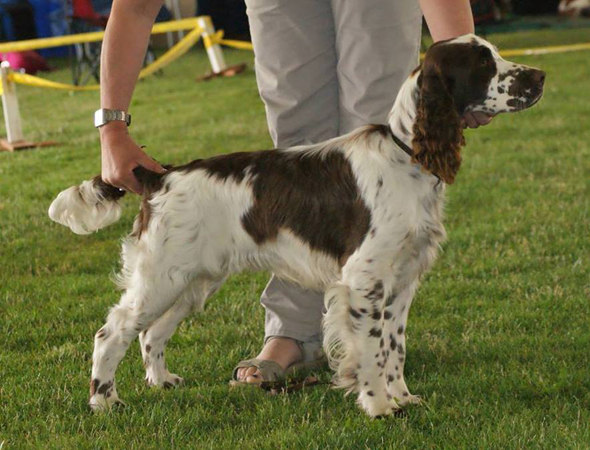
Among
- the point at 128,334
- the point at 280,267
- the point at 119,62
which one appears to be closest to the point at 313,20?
the point at 119,62

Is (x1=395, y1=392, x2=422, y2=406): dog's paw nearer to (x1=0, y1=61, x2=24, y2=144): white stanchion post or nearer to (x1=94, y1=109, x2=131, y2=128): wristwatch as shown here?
(x1=94, y1=109, x2=131, y2=128): wristwatch

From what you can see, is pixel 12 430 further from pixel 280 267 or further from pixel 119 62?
pixel 119 62

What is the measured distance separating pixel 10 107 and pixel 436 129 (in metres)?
7.57

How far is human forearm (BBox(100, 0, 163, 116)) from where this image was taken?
3812 millimetres

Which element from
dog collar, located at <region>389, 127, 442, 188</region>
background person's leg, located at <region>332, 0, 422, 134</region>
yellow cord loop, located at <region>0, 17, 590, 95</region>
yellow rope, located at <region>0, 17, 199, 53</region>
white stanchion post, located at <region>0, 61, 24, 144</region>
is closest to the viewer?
dog collar, located at <region>389, 127, 442, 188</region>

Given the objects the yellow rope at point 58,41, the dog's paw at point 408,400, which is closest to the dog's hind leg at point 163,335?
the dog's paw at point 408,400

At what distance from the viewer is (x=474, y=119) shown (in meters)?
3.43

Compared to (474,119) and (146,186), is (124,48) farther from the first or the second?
(474,119)

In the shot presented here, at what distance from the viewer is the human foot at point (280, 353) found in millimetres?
3986

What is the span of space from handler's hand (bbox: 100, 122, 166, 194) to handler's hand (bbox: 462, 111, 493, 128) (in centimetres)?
111

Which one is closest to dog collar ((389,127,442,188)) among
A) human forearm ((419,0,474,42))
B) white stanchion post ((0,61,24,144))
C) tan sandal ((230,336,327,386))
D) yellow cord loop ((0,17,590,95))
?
human forearm ((419,0,474,42))

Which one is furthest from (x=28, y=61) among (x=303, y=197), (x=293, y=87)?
(x=303, y=197)

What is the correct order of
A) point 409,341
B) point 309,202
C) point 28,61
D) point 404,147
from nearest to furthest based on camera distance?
Answer: point 404,147, point 309,202, point 409,341, point 28,61

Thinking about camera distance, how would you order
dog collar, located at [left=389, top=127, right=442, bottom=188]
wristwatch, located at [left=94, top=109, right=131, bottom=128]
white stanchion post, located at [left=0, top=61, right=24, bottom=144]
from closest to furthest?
dog collar, located at [left=389, top=127, right=442, bottom=188], wristwatch, located at [left=94, top=109, right=131, bottom=128], white stanchion post, located at [left=0, top=61, right=24, bottom=144]
